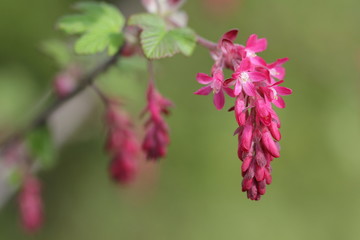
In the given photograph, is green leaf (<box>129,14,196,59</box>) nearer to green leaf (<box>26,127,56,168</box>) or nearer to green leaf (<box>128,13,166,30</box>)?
green leaf (<box>128,13,166,30</box>)

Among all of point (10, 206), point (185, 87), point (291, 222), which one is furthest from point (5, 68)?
point (291, 222)

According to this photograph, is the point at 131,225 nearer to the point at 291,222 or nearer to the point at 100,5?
the point at 291,222

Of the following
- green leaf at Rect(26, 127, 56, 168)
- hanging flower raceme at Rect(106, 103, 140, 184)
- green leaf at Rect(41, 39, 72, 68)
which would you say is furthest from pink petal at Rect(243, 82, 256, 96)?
green leaf at Rect(41, 39, 72, 68)

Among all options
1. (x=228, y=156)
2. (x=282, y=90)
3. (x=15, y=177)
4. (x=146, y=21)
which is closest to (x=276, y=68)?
(x=282, y=90)

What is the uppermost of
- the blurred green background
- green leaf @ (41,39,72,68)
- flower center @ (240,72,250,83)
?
flower center @ (240,72,250,83)

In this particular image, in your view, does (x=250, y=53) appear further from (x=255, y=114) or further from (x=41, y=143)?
(x=41, y=143)

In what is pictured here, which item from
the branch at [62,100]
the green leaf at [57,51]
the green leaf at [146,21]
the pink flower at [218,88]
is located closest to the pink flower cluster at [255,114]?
the pink flower at [218,88]

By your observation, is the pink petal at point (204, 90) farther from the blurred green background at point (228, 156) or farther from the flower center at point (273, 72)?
the blurred green background at point (228, 156)
